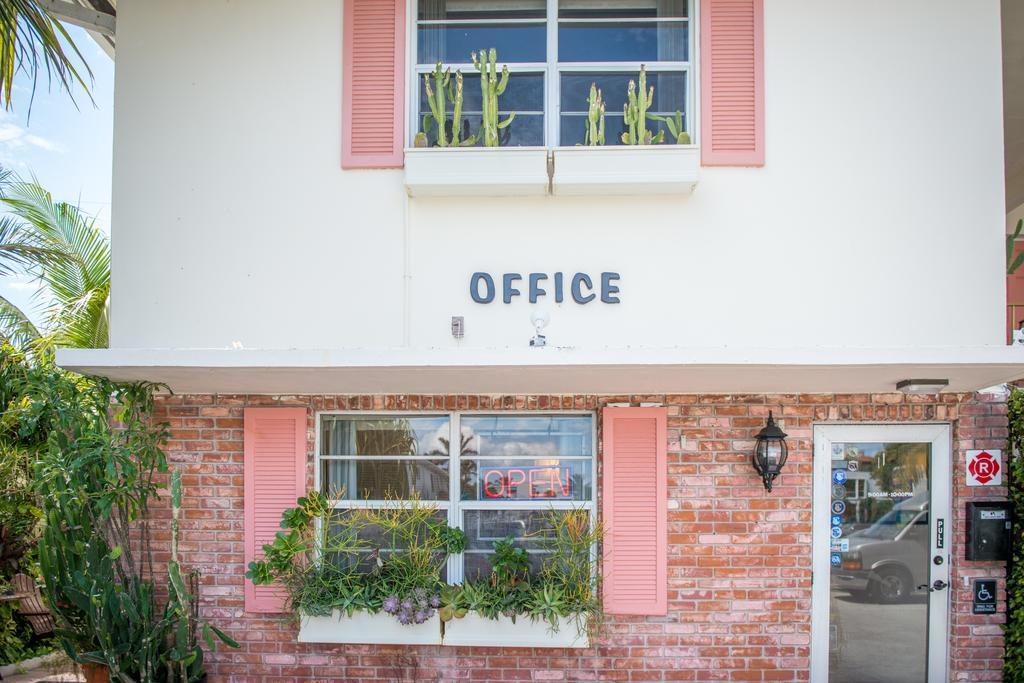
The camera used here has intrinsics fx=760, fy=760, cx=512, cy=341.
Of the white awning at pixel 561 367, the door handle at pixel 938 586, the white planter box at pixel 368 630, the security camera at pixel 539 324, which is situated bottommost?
the white planter box at pixel 368 630

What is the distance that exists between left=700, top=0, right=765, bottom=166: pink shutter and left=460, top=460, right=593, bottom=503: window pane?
8.34 feet

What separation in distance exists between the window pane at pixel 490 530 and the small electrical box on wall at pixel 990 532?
3105mm

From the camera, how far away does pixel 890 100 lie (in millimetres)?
5586

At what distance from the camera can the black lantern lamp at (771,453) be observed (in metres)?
5.54

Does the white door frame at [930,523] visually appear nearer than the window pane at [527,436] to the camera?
Yes

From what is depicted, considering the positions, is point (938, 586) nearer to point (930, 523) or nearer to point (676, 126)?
point (930, 523)

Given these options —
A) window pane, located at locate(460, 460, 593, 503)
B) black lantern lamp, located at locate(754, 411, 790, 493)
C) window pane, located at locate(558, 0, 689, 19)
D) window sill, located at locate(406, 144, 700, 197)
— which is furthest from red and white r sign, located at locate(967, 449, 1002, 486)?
window pane, located at locate(558, 0, 689, 19)

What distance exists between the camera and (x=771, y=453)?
5535mm

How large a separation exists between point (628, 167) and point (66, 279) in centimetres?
743

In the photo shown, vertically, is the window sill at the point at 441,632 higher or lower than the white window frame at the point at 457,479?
lower

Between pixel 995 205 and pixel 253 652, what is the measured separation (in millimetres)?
6435

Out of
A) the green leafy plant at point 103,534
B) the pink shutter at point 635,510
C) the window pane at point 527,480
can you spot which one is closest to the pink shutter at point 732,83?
the pink shutter at point 635,510

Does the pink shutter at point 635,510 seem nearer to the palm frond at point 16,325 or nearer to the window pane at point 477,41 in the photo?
the window pane at point 477,41

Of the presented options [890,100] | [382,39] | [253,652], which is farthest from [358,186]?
[890,100]
